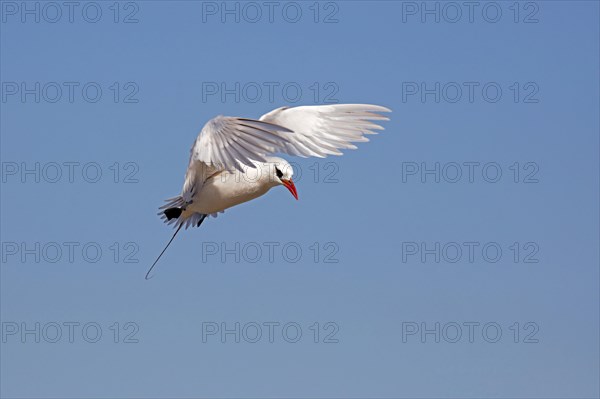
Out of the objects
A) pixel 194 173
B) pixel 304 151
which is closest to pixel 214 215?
pixel 194 173

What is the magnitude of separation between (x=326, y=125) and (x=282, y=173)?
1.09 meters

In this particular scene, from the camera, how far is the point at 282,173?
1488 cm

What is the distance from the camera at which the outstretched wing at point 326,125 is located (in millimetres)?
14852

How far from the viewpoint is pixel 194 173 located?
50.0 feet

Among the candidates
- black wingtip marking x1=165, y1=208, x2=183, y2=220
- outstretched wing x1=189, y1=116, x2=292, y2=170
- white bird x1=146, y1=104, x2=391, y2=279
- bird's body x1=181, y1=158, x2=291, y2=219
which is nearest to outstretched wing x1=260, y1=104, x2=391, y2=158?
white bird x1=146, y1=104, x2=391, y2=279

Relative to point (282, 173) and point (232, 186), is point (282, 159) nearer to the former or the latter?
point (282, 173)

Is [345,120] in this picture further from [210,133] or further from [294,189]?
[210,133]

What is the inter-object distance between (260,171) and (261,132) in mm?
2141

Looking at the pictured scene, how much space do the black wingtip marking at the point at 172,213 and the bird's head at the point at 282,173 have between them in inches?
83.7

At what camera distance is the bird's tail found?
16188mm

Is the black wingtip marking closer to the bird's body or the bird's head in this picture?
the bird's body

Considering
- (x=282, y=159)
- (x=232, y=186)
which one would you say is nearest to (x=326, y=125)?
(x=282, y=159)

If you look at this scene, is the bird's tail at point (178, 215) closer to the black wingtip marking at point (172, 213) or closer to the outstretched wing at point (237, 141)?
the black wingtip marking at point (172, 213)

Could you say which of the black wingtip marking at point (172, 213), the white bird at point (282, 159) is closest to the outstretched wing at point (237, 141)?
the white bird at point (282, 159)
